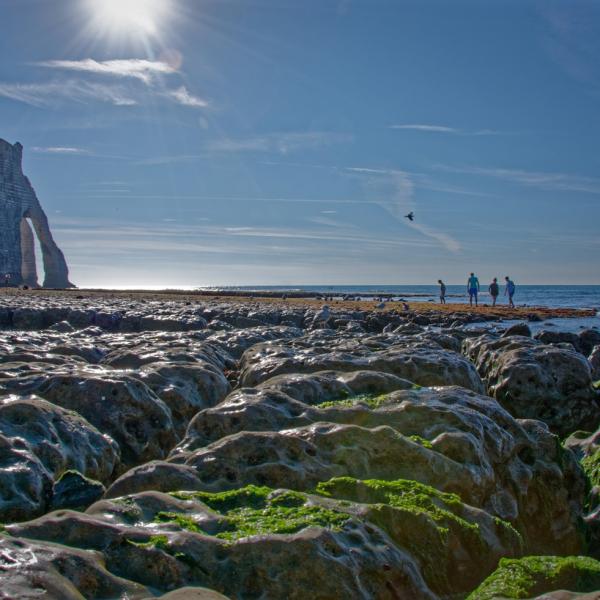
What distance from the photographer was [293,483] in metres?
4.77

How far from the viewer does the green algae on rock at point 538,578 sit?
392cm

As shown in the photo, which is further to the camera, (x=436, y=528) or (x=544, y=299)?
(x=544, y=299)

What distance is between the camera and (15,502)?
14.6 ft

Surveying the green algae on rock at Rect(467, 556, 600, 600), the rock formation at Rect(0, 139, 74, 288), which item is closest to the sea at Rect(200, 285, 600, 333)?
the green algae on rock at Rect(467, 556, 600, 600)

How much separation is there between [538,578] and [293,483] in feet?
5.72

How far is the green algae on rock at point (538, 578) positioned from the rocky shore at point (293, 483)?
0.04 ft

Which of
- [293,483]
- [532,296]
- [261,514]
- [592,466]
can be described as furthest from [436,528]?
[532,296]

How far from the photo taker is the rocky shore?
11.0 feet

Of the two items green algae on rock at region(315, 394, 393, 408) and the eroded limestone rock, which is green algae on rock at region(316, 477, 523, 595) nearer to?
green algae on rock at region(315, 394, 393, 408)

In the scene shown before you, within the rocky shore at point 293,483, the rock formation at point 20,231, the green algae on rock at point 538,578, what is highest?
the rock formation at point 20,231

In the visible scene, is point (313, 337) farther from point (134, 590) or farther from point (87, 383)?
point (134, 590)

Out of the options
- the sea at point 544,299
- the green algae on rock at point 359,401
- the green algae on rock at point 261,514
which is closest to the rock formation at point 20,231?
the sea at point 544,299

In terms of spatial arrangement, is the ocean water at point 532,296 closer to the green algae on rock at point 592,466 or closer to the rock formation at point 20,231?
the rock formation at point 20,231

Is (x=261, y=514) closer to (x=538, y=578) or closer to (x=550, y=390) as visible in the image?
(x=538, y=578)
